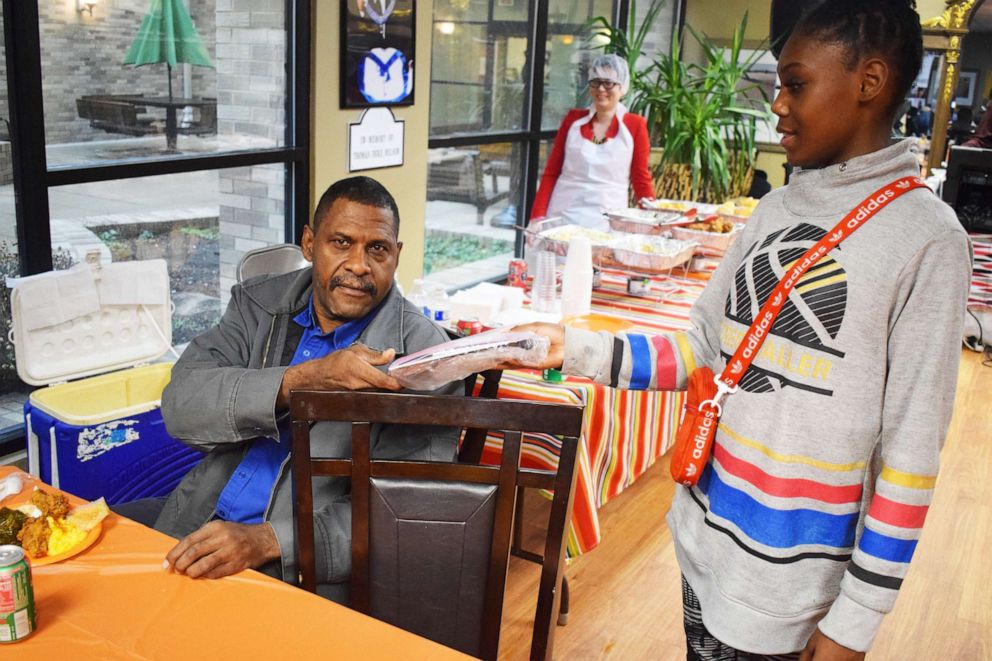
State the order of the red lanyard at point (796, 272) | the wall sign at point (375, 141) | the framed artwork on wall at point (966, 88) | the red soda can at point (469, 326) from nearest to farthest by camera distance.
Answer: the red lanyard at point (796, 272) → the red soda can at point (469, 326) → the wall sign at point (375, 141) → the framed artwork on wall at point (966, 88)

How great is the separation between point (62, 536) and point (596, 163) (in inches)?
137

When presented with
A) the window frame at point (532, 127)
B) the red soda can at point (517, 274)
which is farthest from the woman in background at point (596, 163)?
the red soda can at point (517, 274)

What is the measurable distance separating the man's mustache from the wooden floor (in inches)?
43.7

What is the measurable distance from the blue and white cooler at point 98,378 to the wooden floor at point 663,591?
108 centimetres

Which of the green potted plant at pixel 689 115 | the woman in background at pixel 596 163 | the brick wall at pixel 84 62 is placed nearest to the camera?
the brick wall at pixel 84 62

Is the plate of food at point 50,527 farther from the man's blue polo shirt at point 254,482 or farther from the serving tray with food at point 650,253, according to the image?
the serving tray with food at point 650,253

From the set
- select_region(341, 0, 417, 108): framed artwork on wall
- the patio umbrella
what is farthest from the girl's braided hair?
select_region(341, 0, 417, 108): framed artwork on wall

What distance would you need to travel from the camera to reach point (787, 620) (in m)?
1.28

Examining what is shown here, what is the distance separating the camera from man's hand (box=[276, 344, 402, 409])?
147 cm

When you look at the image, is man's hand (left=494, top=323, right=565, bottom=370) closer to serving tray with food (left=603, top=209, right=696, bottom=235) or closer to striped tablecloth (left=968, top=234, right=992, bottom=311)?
serving tray with food (left=603, top=209, right=696, bottom=235)

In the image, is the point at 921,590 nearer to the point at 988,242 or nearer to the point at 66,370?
the point at 66,370

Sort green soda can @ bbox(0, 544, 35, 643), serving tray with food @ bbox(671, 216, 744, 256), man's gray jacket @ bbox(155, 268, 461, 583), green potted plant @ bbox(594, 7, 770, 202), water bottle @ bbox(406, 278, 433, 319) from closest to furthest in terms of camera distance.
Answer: green soda can @ bbox(0, 544, 35, 643) → man's gray jacket @ bbox(155, 268, 461, 583) → water bottle @ bbox(406, 278, 433, 319) → serving tray with food @ bbox(671, 216, 744, 256) → green potted plant @ bbox(594, 7, 770, 202)

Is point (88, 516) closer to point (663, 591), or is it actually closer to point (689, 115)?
point (663, 591)

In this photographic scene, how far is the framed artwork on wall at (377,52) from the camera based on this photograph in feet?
12.9
